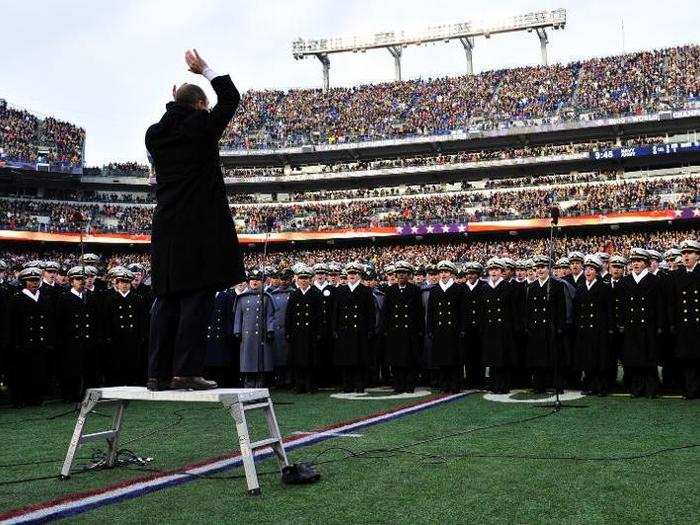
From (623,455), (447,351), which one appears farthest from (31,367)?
(623,455)

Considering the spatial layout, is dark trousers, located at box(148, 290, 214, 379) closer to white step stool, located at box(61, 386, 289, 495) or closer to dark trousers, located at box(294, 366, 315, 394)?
white step stool, located at box(61, 386, 289, 495)

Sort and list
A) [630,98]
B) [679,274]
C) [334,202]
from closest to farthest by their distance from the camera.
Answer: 1. [679,274]
2. [630,98]
3. [334,202]

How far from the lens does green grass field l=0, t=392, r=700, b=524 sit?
3.65 metres

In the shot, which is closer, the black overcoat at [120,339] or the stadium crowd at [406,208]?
the black overcoat at [120,339]

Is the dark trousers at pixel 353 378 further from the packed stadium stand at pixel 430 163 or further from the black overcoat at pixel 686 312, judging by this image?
A: the packed stadium stand at pixel 430 163

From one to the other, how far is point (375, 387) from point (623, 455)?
295 inches

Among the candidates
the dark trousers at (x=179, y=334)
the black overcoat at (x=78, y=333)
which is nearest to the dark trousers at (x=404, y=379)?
the black overcoat at (x=78, y=333)

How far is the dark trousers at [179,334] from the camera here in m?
4.43

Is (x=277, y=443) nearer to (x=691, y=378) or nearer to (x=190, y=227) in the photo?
(x=190, y=227)

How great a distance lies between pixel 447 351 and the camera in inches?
439

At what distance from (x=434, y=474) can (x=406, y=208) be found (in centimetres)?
4481

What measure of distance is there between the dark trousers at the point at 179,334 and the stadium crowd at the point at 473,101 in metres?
46.8

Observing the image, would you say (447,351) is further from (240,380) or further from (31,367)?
(31,367)

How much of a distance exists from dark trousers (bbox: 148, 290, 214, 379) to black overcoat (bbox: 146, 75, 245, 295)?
0.14 meters
